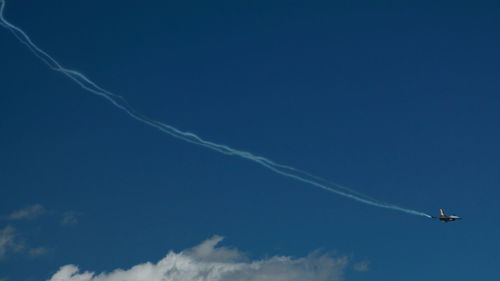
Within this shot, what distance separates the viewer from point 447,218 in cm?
1919
